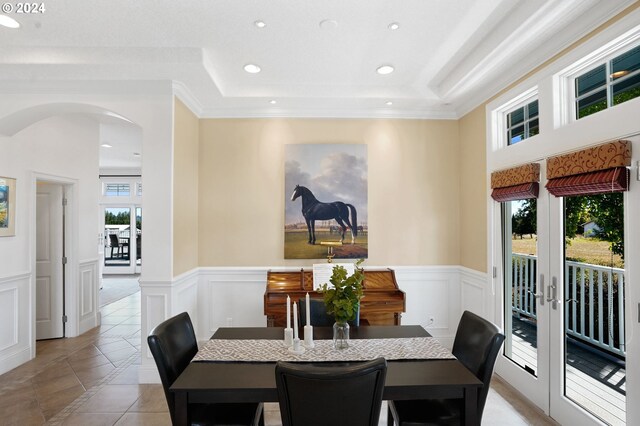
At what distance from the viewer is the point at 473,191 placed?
3.89 m

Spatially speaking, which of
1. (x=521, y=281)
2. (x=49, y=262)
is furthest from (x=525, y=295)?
(x=49, y=262)

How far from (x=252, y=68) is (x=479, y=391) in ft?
10.4

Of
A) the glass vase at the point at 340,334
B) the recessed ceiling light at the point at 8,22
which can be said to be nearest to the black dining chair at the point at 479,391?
the glass vase at the point at 340,334

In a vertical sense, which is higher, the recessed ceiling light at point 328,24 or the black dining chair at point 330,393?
the recessed ceiling light at point 328,24

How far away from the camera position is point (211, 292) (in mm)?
4133

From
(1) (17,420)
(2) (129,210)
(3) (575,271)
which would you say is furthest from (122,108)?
(2) (129,210)

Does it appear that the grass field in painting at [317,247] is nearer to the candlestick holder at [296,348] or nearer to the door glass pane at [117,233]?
the candlestick holder at [296,348]

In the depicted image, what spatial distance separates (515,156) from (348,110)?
1.92 m

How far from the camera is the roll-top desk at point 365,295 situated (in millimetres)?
3523

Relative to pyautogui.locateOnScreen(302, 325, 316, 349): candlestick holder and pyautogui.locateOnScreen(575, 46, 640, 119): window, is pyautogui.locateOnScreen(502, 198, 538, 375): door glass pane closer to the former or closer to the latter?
pyautogui.locateOnScreen(575, 46, 640, 119): window

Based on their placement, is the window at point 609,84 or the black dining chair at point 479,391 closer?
the black dining chair at point 479,391

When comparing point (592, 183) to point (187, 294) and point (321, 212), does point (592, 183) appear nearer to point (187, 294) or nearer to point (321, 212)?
point (321, 212)

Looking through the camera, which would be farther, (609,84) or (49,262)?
(49,262)

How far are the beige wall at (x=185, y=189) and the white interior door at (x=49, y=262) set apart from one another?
2.03 meters
